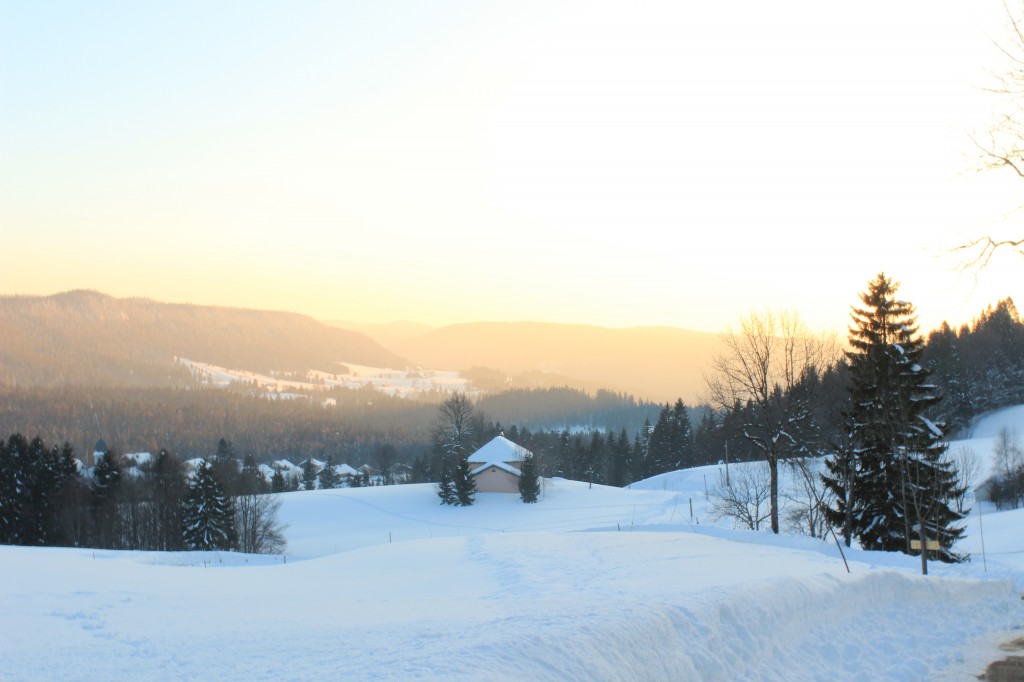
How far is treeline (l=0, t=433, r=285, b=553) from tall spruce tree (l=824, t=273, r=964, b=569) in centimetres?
3479

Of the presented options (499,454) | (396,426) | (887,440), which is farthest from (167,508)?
(396,426)

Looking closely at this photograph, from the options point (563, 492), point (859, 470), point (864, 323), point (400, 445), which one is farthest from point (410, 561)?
point (400, 445)

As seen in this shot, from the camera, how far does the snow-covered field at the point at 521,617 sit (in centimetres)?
761

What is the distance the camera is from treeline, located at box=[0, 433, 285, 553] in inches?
1737

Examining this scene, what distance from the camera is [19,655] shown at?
300 inches

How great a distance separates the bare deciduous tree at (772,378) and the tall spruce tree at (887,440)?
402 cm

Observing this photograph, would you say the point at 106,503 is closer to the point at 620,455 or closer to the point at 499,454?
the point at 499,454

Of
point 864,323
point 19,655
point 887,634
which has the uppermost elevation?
point 864,323

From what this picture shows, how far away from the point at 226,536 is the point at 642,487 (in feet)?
141

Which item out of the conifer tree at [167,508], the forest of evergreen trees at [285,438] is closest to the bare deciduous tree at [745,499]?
the forest of evergreen trees at [285,438]

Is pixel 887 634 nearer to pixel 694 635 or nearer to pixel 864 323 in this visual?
pixel 694 635

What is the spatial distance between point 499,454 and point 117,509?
105 ft

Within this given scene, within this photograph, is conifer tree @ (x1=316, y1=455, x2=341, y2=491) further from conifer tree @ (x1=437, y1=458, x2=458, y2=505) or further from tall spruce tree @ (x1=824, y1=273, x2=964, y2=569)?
tall spruce tree @ (x1=824, y1=273, x2=964, y2=569)

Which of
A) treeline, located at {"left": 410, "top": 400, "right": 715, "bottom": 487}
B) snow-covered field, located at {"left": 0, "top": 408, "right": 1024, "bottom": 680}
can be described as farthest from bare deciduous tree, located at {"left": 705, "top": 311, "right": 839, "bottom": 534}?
treeline, located at {"left": 410, "top": 400, "right": 715, "bottom": 487}
